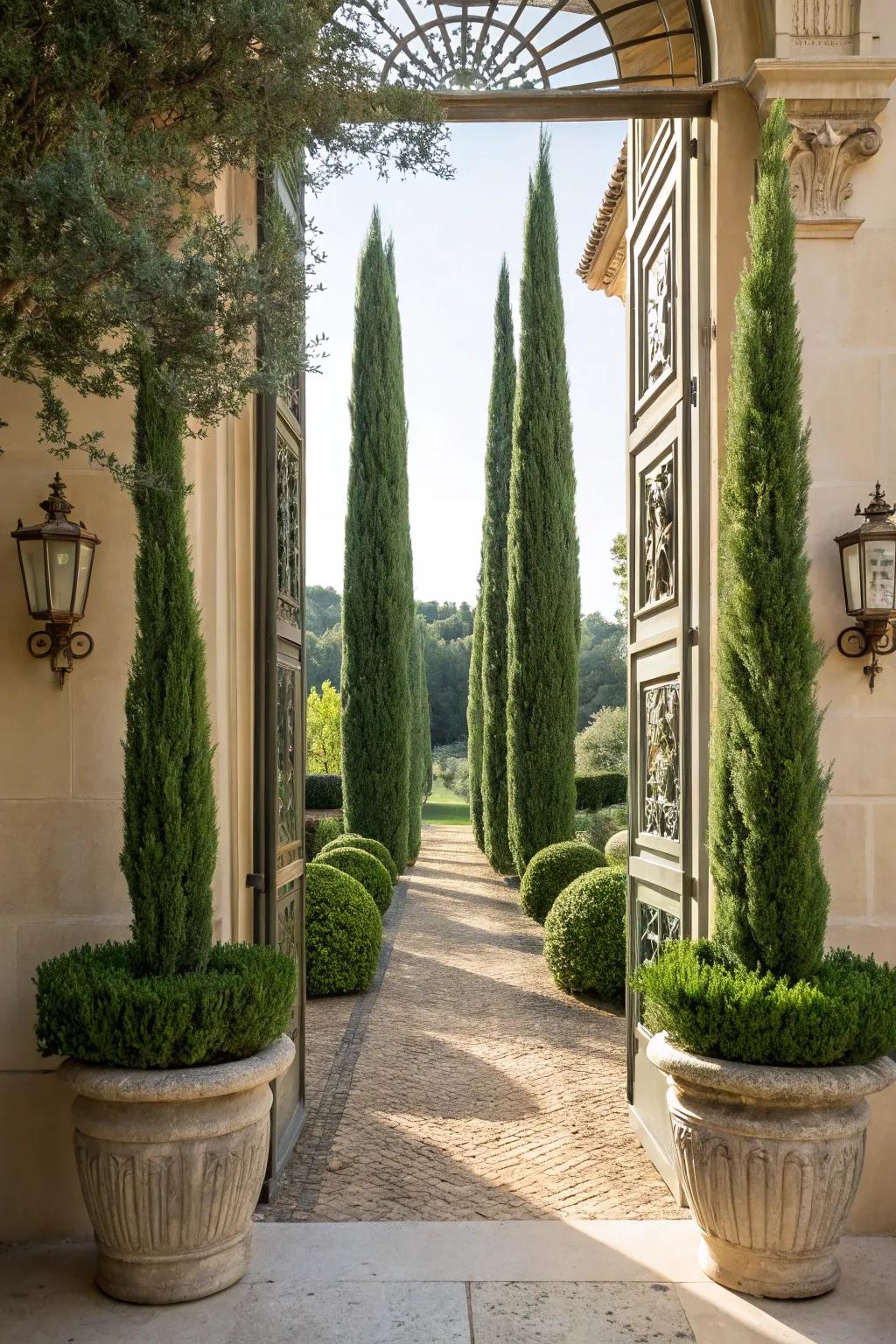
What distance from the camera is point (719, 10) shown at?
413 cm

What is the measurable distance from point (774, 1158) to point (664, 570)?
2.40 m

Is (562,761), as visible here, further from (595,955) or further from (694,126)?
(694,126)

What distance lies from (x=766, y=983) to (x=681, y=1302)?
38.9 inches

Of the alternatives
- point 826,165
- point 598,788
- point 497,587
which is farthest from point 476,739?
point 826,165

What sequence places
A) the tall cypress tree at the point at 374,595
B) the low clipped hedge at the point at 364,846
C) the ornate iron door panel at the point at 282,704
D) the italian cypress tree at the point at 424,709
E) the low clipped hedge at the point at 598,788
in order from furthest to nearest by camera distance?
the italian cypress tree at the point at 424,709 < the low clipped hedge at the point at 598,788 < the tall cypress tree at the point at 374,595 < the low clipped hedge at the point at 364,846 < the ornate iron door panel at the point at 282,704

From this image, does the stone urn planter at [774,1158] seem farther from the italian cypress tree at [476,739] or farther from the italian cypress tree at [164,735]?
the italian cypress tree at [476,739]

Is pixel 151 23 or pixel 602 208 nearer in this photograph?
pixel 151 23

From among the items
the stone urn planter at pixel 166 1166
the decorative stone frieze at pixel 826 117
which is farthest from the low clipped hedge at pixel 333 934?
the decorative stone frieze at pixel 826 117

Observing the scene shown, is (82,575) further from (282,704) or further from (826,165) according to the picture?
(826,165)

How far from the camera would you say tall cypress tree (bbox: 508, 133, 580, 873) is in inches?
520

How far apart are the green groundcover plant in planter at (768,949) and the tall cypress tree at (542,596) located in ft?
30.9

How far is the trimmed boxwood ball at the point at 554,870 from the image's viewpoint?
1030 cm

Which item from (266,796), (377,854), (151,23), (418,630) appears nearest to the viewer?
(151,23)

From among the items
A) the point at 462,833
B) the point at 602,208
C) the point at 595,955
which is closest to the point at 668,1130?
the point at 595,955
